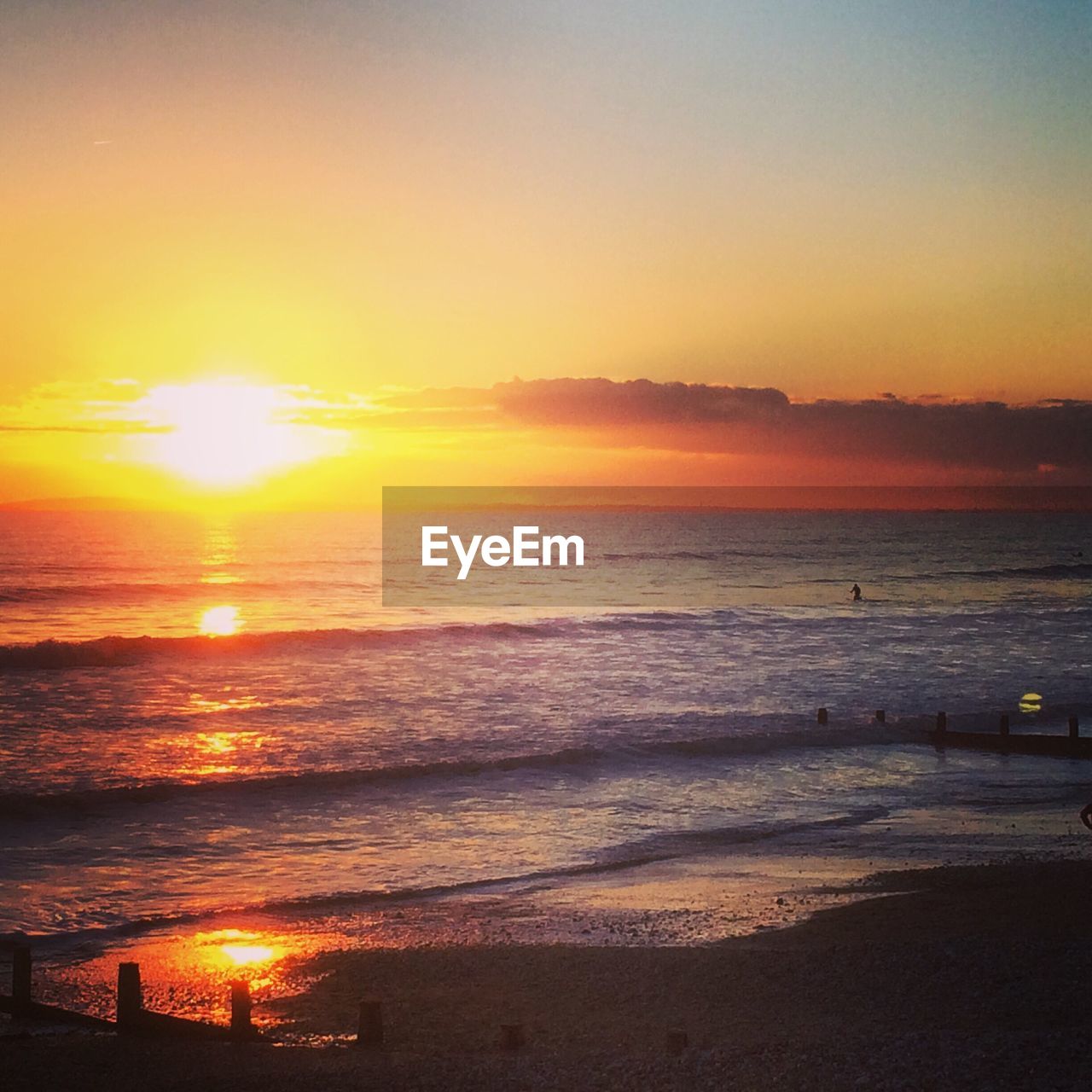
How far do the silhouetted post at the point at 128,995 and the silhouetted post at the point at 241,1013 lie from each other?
0.84 metres

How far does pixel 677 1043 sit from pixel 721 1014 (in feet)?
4.41

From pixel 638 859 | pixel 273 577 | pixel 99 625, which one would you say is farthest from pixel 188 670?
pixel 273 577

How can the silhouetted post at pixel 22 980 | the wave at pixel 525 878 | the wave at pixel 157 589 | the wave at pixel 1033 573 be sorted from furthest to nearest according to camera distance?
the wave at pixel 1033 573 → the wave at pixel 157 589 → the wave at pixel 525 878 → the silhouetted post at pixel 22 980

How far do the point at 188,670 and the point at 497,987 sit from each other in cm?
3788

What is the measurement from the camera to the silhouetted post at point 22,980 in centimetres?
1005

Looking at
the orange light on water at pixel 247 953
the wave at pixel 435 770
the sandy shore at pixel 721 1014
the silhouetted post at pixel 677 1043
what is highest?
the silhouetted post at pixel 677 1043

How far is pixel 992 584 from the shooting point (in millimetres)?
99875

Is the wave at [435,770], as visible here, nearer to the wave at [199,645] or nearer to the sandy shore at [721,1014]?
the sandy shore at [721,1014]

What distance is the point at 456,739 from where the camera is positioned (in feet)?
97.3

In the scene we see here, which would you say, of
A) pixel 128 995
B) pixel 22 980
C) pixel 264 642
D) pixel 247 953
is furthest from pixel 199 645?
pixel 128 995

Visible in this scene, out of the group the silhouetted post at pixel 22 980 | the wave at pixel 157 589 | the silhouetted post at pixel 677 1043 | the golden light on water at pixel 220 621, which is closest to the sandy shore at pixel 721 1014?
the silhouetted post at pixel 677 1043

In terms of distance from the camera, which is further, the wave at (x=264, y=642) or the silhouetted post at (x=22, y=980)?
the wave at (x=264, y=642)

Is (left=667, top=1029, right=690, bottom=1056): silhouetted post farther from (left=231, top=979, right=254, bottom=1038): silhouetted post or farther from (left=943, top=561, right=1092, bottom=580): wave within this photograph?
(left=943, top=561, right=1092, bottom=580): wave

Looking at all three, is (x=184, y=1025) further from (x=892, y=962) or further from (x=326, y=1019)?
(x=892, y=962)
